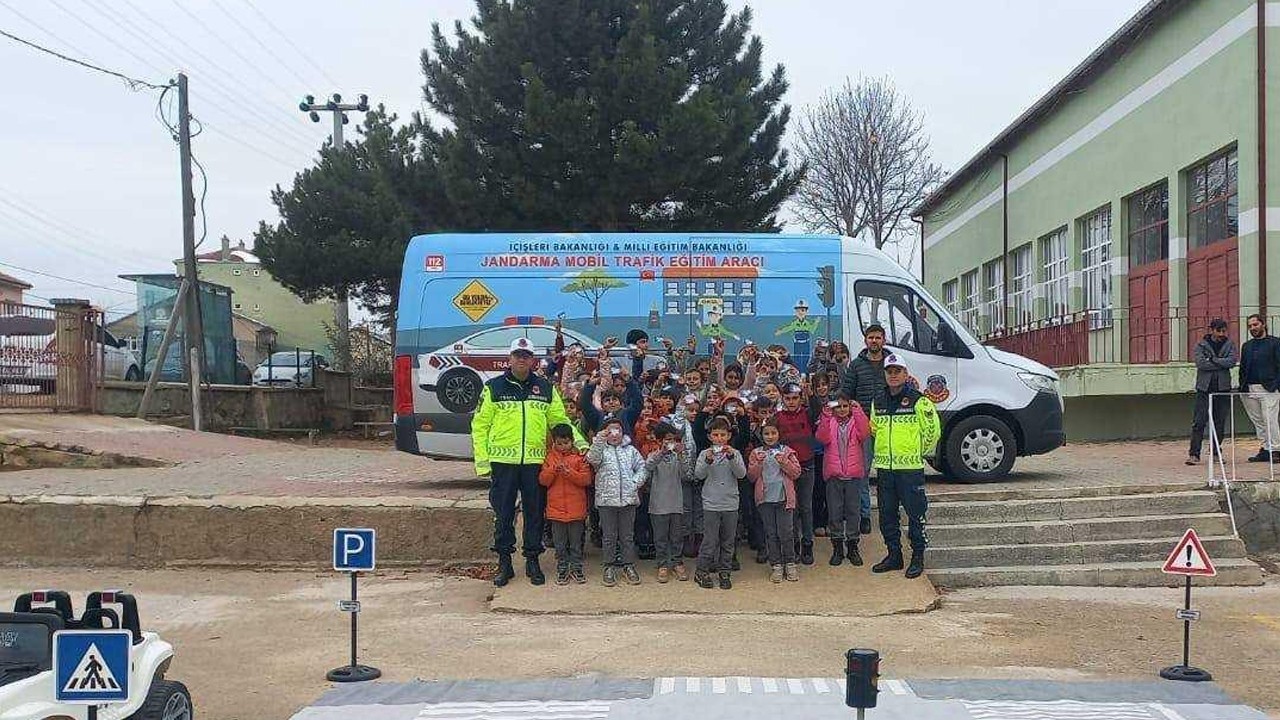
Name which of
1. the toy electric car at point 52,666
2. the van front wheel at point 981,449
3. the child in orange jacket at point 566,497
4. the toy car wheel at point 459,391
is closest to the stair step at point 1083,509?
the van front wheel at point 981,449

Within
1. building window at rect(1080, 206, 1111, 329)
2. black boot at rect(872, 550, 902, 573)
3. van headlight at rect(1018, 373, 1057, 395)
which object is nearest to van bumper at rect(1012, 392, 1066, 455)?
van headlight at rect(1018, 373, 1057, 395)

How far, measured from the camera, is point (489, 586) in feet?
32.8

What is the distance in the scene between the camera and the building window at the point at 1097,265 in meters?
23.1

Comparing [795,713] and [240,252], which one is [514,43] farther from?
[240,252]

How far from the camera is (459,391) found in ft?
41.1

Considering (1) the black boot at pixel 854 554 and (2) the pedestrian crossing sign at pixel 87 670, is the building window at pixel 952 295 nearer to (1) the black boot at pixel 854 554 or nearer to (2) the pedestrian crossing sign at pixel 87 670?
(1) the black boot at pixel 854 554

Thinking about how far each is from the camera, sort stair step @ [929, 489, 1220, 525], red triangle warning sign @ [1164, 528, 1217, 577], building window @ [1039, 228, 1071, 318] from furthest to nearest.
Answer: building window @ [1039, 228, 1071, 318] < stair step @ [929, 489, 1220, 525] < red triangle warning sign @ [1164, 528, 1217, 577]

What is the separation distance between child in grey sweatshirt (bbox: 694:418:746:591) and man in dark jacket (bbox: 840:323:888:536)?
4.63 ft

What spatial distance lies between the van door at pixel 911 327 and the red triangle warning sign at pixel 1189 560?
4816 millimetres

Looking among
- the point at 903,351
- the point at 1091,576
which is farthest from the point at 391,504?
the point at 1091,576

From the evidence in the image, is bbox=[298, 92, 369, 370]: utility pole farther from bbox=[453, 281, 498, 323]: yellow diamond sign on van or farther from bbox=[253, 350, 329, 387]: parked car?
bbox=[453, 281, 498, 323]: yellow diamond sign on van

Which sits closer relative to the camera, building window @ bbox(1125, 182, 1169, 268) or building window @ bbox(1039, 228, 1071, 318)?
building window @ bbox(1125, 182, 1169, 268)

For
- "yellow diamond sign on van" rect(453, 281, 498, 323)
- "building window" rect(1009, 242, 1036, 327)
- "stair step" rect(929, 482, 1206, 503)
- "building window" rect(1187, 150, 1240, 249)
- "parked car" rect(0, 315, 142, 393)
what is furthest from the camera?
"building window" rect(1009, 242, 1036, 327)

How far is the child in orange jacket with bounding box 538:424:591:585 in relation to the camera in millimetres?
9656
